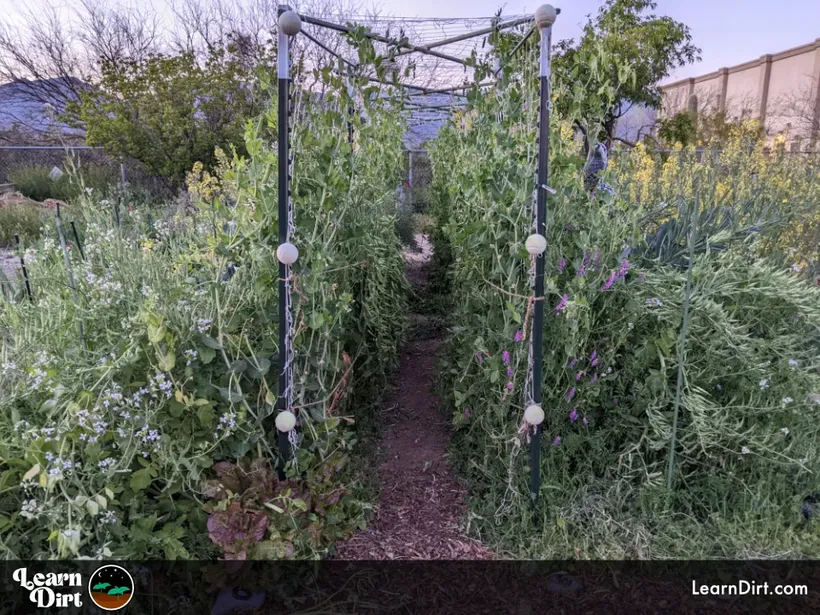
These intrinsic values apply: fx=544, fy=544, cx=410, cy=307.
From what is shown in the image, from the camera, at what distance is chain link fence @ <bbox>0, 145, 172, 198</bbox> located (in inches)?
362

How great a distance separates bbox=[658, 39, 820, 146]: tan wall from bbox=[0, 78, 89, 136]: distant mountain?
56.8 feet

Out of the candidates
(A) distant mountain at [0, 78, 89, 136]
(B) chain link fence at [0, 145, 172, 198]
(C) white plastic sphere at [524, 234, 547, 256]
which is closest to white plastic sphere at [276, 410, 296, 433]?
(C) white plastic sphere at [524, 234, 547, 256]

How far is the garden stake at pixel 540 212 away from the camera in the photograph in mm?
1722

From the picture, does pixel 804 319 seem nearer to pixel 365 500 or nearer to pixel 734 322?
pixel 734 322

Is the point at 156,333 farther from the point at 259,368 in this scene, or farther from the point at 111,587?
the point at 111,587

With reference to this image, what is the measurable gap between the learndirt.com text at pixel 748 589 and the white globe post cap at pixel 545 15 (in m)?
1.88

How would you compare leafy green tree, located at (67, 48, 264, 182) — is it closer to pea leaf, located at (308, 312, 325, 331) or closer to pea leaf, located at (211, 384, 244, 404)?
pea leaf, located at (308, 312, 325, 331)

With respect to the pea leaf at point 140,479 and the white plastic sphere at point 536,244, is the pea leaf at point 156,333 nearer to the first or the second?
Result: the pea leaf at point 140,479

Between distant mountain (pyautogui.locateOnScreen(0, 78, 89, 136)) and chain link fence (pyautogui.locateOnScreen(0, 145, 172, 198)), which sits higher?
distant mountain (pyautogui.locateOnScreen(0, 78, 89, 136))

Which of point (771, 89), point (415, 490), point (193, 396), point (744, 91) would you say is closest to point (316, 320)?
point (193, 396)

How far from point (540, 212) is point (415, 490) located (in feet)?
4.43

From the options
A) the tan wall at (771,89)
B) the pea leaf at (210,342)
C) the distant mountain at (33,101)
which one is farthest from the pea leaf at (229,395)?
the tan wall at (771,89)

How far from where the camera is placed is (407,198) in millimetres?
8898

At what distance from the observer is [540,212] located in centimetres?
185
